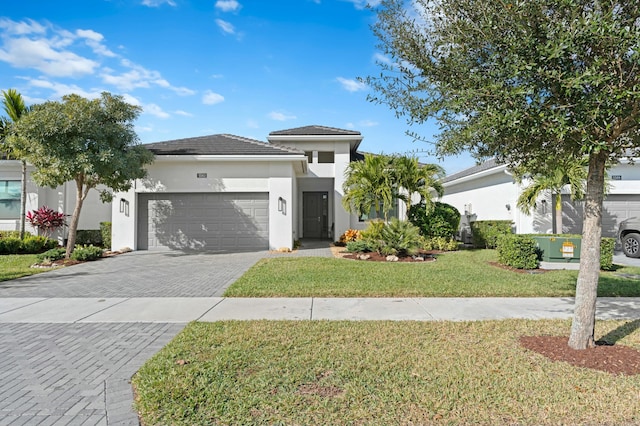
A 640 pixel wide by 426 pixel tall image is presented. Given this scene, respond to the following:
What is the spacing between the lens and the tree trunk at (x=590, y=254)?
3961 millimetres

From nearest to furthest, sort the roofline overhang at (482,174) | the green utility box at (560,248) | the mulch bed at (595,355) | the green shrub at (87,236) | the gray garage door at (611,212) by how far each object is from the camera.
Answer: the mulch bed at (595,355), the green utility box at (560,248), the gray garage door at (611,212), the roofline overhang at (482,174), the green shrub at (87,236)

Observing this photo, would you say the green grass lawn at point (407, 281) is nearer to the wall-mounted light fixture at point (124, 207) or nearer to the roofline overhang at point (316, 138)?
the wall-mounted light fixture at point (124, 207)

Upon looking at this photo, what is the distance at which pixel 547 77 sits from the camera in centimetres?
330

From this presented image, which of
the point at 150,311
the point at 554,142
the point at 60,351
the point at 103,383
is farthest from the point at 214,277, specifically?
the point at 554,142

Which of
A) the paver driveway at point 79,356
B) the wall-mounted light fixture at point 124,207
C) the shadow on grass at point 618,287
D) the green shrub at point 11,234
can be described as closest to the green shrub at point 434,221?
the shadow on grass at point 618,287

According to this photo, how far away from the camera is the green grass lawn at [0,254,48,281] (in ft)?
31.4

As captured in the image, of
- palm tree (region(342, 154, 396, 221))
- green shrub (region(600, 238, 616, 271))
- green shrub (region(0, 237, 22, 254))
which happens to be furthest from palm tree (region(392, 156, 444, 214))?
green shrub (region(0, 237, 22, 254))

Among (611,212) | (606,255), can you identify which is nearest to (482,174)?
(611,212)

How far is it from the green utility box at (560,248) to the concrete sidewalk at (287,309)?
171 inches

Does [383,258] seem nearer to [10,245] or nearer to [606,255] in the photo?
[606,255]

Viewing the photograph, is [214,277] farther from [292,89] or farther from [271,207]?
[292,89]

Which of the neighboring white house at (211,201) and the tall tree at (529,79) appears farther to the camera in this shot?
the neighboring white house at (211,201)

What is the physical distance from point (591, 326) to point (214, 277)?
24.9 ft

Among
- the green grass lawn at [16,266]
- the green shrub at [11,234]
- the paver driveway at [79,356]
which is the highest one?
the green shrub at [11,234]
